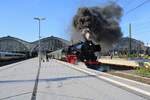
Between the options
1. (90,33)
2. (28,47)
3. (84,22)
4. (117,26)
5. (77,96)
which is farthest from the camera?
(28,47)

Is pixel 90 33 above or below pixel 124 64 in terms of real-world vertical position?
above

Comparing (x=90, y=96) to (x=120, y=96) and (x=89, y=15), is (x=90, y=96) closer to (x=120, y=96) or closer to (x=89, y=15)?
(x=120, y=96)

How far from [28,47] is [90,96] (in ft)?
414

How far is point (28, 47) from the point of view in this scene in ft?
412

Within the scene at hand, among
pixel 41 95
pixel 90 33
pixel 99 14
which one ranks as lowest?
pixel 41 95

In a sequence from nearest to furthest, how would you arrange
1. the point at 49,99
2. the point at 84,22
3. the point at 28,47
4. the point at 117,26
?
1. the point at 49,99
2. the point at 84,22
3. the point at 117,26
4. the point at 28,47

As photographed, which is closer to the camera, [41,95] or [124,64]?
[41,95]

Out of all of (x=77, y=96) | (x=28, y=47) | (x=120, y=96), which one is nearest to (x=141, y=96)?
(x=120, y=96)

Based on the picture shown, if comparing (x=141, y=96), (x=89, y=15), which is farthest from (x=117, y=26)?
(x=141, y=96)

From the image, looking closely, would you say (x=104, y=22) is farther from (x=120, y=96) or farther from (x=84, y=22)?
(x=120, y=96)

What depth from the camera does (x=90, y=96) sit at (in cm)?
515

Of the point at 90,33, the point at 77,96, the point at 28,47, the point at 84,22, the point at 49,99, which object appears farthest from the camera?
the point at 28,47

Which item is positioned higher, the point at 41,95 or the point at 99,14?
the point at 99,14

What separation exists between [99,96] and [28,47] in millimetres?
126161
